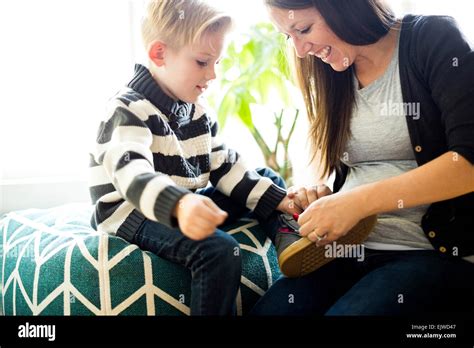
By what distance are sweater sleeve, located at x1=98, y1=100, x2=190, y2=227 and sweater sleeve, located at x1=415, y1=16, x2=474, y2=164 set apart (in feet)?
1.54

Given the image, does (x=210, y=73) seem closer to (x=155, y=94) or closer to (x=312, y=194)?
(x=155, y=94)

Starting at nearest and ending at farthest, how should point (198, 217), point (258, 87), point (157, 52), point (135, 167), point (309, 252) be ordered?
point (198, 217) < point (135, 167) < point (309, 252) < point (157, 52) < point (258, 87)

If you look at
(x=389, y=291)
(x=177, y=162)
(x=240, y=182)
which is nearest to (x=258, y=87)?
(x=240, y=182)

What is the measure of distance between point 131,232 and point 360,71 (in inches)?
22.1

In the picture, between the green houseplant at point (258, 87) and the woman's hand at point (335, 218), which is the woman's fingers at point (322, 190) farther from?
the green houseplant at point (258, 87)

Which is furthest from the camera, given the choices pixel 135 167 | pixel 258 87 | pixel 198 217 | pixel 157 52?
pixel 258 87

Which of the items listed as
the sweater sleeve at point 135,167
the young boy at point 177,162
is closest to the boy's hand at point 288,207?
the young boy at point 177,162

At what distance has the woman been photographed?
994 mm

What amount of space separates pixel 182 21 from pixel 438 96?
498 mm

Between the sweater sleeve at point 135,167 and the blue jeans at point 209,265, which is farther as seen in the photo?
the blue jeans at point 209,265

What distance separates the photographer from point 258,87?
1694mm

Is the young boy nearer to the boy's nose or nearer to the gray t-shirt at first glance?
the boy's nose

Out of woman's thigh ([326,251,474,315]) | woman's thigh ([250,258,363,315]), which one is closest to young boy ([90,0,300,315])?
woman's thigh ([250,258,363,315])

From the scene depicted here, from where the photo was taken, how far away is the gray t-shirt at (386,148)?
1.09 metres
